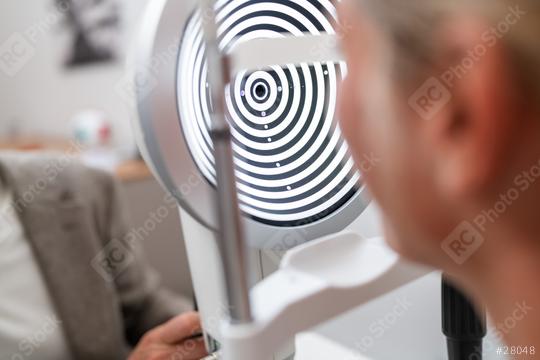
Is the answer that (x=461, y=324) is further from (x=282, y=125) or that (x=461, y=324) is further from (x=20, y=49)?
(x=20, y=49)

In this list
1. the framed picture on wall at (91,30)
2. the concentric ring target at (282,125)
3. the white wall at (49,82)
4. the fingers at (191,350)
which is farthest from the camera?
the white wall at (49,82)

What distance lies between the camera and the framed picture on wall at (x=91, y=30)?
2.31m

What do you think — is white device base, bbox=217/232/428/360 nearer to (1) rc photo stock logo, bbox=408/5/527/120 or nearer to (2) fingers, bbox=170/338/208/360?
(1) rc photo stock logo, bbox=408/5/527/120

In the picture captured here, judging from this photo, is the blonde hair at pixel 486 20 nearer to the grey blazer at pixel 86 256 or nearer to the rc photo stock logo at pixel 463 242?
the rc photo stock logo at pixel 463 242

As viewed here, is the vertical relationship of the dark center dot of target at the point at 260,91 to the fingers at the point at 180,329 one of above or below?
above

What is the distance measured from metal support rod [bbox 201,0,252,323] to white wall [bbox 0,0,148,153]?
204 cm

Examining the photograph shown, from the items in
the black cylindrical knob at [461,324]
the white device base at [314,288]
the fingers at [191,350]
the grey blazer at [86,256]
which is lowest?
the grey blazer at [86,256]

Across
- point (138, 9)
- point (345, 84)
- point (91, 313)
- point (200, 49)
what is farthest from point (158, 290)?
point (138, 9)

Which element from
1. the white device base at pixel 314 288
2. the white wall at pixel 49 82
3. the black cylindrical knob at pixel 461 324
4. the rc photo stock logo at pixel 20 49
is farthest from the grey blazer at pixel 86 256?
the rc photo stock logo at pixel 20 49

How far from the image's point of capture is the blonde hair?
0.25 metres

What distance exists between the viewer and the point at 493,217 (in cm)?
29

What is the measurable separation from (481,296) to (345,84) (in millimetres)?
156

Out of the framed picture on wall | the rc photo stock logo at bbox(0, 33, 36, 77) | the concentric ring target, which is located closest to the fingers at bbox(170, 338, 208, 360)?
the concentric ring target

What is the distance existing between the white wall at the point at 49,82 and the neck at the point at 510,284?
6.93ft
